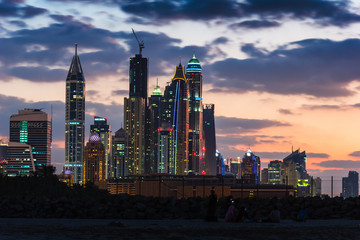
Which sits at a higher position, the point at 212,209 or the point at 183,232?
the point at 212,209

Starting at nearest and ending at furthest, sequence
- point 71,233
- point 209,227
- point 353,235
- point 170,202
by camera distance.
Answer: point 71,233 < point 353,235 < point 209,227 < point 170,202

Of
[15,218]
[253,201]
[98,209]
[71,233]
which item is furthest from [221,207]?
[71,233]

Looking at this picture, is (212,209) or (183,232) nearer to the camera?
(183,232)

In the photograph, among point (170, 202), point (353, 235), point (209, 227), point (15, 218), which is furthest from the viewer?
point (170, 202)

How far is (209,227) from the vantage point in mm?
34500

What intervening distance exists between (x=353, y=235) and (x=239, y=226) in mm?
6137

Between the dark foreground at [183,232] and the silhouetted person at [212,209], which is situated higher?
the silhouetted person at [212,209]

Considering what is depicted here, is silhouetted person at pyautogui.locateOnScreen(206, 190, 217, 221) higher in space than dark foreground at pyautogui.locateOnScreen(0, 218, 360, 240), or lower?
higher

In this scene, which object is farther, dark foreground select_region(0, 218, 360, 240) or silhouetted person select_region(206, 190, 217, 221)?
silhouetted person select_region(206, 190, 217, 221)

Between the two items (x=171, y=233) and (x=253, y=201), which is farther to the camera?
(x=253, y=201)

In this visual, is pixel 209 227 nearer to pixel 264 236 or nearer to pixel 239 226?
pixel 239 226

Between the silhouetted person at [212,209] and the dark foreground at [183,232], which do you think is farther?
the silhouetted person at [212,209]

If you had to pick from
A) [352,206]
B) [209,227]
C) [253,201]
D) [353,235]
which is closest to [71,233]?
[209,227]

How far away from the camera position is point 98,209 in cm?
→ 4319
